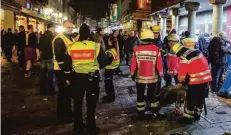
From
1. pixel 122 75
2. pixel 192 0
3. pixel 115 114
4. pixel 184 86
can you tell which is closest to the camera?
pixel 184 86

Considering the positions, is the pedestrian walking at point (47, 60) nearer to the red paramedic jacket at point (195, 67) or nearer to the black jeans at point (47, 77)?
the black jeans at point (47, 77)

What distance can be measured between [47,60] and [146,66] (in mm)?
3594

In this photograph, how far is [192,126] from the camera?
238 inches

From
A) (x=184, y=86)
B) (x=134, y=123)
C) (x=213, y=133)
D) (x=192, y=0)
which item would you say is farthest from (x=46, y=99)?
(x=192, y=0)

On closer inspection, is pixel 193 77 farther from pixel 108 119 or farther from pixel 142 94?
pixel 108 119

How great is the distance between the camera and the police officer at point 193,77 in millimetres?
6008

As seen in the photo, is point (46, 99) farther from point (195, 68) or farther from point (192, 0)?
point (192, 0)

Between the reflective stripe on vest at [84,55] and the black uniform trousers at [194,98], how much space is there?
7.18ft

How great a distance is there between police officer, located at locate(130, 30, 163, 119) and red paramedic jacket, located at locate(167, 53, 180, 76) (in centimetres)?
168

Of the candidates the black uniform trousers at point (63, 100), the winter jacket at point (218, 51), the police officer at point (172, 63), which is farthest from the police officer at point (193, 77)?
the winter jacket at point (218, 51)

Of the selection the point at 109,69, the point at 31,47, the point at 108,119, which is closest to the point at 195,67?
the point at 108,119

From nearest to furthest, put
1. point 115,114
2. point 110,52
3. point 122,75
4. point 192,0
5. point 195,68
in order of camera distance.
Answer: point 195,68, point 115,114, point 110,52, point 122,75, point 192,0

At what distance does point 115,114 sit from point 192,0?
35.9 ft

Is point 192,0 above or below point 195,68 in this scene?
Answer: above
